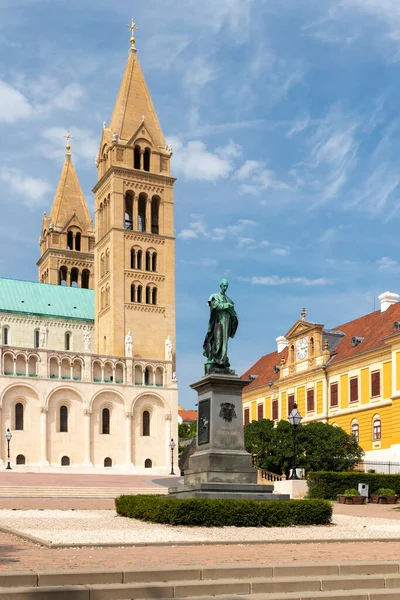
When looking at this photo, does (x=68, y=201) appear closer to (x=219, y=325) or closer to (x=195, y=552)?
(x=219, y=325)

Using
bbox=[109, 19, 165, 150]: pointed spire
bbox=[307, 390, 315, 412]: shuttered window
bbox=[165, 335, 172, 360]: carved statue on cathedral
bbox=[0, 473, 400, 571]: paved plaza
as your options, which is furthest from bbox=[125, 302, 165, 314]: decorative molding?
bbox=[0, 473, 400, 571]: paved plaza

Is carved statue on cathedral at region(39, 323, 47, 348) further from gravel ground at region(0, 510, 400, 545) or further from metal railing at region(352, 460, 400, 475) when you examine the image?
gravel ground at region(0, 510, 400, 545)

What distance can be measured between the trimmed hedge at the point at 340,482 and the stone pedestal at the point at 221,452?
14.4 metres

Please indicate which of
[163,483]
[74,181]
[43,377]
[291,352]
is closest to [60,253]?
[74,181]

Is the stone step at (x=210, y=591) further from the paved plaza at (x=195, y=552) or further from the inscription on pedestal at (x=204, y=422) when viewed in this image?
the inscription on pedestal at (x=204, y=422)

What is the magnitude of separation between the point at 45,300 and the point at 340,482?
6211 centimetres

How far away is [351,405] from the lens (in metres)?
58.9

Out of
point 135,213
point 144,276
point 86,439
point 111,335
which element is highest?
point 135,213

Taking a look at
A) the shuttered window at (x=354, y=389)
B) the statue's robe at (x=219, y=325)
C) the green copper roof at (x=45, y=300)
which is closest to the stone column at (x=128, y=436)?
the green copper roof at (x=45, y=300)

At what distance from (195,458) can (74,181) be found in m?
94.8

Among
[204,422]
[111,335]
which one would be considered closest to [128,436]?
[111,335]

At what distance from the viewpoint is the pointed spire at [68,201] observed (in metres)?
110

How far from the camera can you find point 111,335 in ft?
289

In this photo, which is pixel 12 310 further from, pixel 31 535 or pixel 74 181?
pixel 31 535
